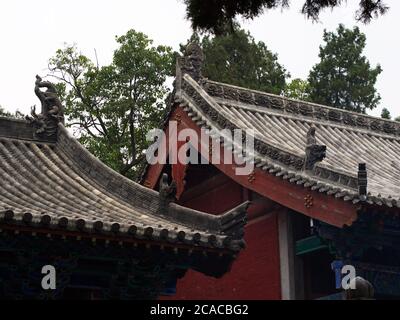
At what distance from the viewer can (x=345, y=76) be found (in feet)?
110

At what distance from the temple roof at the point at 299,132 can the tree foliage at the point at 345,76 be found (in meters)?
13.6

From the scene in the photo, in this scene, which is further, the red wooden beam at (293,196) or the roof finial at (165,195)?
the red wooden beam at (293,196)

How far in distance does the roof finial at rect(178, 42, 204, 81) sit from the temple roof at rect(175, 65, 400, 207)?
0.08 feet

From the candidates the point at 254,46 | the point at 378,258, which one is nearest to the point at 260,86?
the point at 254,46

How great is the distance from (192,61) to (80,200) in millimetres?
6231

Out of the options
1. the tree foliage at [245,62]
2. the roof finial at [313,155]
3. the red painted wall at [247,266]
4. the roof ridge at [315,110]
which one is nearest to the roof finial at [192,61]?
the roof ridge at [315,110]

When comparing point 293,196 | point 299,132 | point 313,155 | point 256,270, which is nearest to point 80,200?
point 293,196

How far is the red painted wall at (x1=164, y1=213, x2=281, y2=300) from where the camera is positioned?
1447 cm

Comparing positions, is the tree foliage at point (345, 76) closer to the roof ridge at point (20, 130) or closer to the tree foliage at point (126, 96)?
the tree foliage at point (126, 96)

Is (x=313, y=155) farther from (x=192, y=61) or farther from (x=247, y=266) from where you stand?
(x=192, y=61)

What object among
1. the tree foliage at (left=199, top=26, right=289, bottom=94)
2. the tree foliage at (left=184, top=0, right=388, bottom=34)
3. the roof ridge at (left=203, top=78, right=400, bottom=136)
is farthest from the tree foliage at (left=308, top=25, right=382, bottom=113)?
the tree foliage at (left=184, top=0, right=388, bottom=34)

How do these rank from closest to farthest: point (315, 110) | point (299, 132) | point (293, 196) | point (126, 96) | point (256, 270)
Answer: point (293, 196) < point (256, 270) < point (299, 132) < point (315, 110) < point (126, 96)

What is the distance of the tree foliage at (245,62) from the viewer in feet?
105

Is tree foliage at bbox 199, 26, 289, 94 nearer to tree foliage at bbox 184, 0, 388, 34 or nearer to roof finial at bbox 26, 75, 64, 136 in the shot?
roof finial at bbox 26, 75, 64, 136
